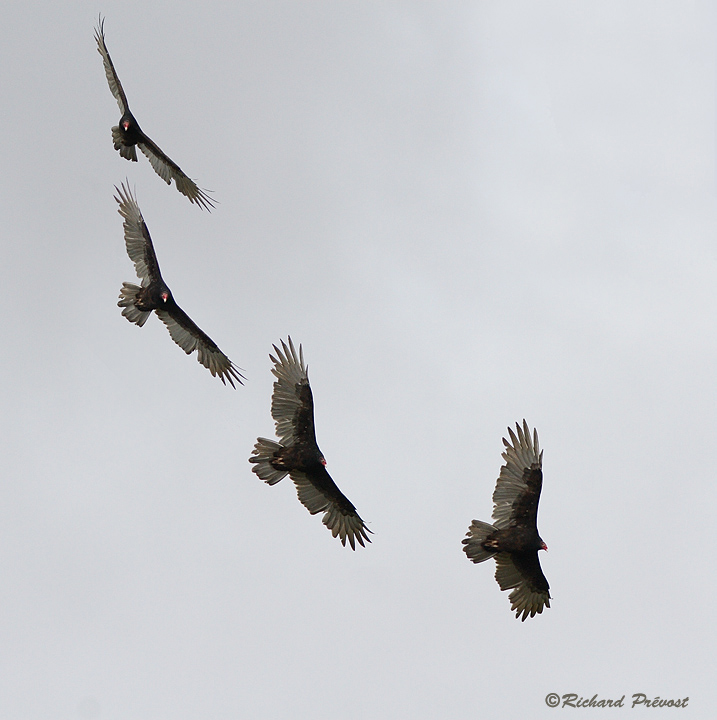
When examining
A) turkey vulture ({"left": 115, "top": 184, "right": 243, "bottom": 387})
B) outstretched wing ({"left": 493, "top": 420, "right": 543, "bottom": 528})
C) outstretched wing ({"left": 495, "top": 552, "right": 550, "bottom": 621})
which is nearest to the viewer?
outstretched wing ({"left": 493, "top": 420, "right": 543, "bottom": 528})

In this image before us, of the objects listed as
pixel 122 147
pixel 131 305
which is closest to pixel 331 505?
pixel 131 305

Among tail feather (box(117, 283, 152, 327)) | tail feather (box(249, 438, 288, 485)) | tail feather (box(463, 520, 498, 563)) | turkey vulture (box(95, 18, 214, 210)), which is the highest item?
turkey vulture (box(95, 18, 214, 210))

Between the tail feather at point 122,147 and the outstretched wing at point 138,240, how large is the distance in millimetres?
876

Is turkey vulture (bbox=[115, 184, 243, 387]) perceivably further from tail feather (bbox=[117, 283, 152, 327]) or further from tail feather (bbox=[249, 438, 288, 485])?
tail feather (bbox=[249, 438, 288, 485])

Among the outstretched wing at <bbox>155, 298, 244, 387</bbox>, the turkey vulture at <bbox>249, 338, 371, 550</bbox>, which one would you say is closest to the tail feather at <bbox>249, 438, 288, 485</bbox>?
the turkey vulture at <bbox>249, 338, 371, 550</bbox>

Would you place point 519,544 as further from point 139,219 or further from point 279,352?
point 139,219

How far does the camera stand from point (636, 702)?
2991 centimetres

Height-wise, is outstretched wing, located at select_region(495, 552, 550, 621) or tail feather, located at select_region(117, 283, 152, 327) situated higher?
tail feather, located at select_region(117, 283, 152, 327)

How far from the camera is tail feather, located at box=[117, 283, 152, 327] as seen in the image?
26.6 metres

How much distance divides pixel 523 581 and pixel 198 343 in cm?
924

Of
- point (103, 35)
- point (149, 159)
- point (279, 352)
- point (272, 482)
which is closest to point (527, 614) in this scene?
point (272, 482)

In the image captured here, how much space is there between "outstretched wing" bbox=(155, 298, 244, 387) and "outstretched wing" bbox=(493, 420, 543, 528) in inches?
281

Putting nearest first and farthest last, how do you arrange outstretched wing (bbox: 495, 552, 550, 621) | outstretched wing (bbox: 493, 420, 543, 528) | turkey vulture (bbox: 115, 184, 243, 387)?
outstretched wing (bbox: 493, 420, 543, 528), outstretched wing (bbox: 495, 552, 550, 621), turkey vulture (bbox: 115, 184, 243, 387)

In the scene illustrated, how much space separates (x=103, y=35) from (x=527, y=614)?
48.4ft
